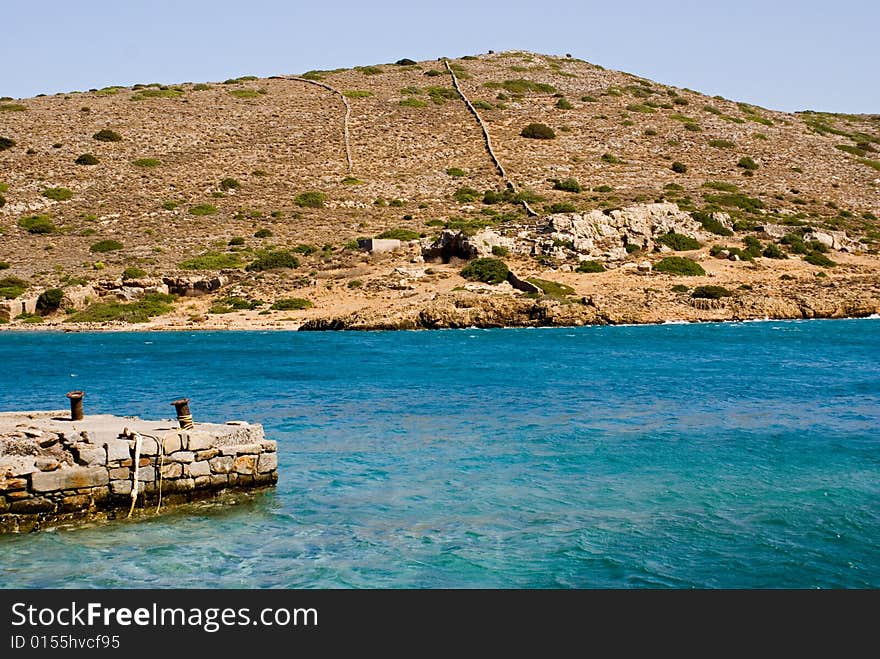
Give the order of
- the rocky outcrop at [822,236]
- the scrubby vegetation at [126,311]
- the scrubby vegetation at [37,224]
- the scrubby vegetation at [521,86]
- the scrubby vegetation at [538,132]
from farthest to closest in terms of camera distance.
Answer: the scrubby vegetation at [521,86]
the scrubby vegetation at [538,132]
the scrubby vegetation at [37,224]
the rocky outcrop at [822,236]
the scrubby vegetation at [126,311]

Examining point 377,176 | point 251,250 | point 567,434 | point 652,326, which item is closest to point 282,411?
point 567,434

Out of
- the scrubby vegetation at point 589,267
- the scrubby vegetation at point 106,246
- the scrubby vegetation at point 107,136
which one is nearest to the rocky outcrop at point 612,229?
the scrubby vegetation at point 589,267

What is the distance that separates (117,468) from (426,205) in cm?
5468

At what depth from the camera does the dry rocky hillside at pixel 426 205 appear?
159 feet

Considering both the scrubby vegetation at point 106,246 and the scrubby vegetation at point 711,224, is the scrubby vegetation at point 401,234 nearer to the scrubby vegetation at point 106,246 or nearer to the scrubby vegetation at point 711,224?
the scrubby vegetation at point 106,246

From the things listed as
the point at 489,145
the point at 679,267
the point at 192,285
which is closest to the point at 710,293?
the point at 679,267

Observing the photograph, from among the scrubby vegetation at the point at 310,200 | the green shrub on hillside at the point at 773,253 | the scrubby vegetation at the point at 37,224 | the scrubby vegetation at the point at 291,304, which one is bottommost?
the scrubby vegetation at the point at 291,304

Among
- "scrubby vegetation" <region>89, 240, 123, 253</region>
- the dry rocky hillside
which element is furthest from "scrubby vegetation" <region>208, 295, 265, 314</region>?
"scrubby vegetation" <region>89, 240, 123, 253</region>

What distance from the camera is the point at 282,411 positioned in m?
22.2

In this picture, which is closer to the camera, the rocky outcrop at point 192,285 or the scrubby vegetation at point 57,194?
the rocky outcrop at point 192,285

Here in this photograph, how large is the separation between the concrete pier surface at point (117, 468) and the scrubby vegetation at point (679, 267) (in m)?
40.3

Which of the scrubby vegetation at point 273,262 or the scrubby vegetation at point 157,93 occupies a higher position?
the scrubby vegetation at point 157,93

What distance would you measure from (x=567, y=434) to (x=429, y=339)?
70.0 ft
